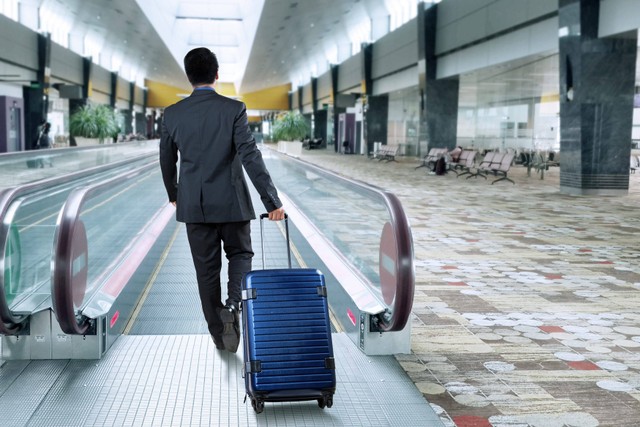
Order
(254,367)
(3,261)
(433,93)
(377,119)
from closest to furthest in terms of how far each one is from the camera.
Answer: (254,367) < (3,261) < (433,93) < (377,119)

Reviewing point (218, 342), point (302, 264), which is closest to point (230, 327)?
point (218, 342)

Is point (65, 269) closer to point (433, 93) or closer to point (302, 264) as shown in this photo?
point (302, 264)

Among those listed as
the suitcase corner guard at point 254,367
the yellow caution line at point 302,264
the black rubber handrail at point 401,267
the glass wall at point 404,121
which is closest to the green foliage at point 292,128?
the glass wall at point 404,121

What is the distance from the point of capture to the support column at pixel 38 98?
32.5m

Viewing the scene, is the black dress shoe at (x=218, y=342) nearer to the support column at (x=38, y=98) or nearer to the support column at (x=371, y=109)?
the support column at (x=38, y=98)

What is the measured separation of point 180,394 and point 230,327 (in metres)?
0.57

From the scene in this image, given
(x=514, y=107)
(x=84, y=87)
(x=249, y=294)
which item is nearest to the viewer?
(x=249, y=294)

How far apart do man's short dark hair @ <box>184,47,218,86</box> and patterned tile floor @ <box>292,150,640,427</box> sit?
2051mm

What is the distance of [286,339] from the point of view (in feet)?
11.2

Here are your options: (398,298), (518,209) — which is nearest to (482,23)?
(518,209)

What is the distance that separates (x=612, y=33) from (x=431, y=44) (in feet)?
41.2

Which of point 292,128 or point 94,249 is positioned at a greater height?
point 292,128

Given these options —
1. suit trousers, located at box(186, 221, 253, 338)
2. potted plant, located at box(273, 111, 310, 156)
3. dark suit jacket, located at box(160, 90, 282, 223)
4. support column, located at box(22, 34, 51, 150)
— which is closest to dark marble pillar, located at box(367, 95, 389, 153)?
potted plant, located at box(273, 111, 310, 156)

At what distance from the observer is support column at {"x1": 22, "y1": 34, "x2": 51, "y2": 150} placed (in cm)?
3247
